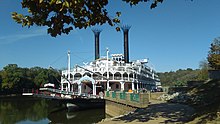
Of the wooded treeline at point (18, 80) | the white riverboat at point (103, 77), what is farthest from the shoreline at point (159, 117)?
the wooded treeline at point (18, 80)

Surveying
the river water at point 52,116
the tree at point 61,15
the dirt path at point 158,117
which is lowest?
the river water at point 52,116

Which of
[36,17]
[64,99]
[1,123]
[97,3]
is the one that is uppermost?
[97,3]

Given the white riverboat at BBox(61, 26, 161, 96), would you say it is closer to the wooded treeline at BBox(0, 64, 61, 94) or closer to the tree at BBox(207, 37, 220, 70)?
the tree at BBox(207, 37, 220, 70)

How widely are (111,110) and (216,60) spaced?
53.3 feet

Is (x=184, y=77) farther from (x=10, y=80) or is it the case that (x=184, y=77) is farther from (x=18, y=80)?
(x=10, y=80)

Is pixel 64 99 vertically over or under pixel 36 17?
under

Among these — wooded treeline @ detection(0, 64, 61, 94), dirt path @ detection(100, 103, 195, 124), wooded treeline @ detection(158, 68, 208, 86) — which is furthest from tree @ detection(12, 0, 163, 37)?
wooded treeline @ detection(0, 64, 61, 94)

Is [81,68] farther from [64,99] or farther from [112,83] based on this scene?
[64,99]

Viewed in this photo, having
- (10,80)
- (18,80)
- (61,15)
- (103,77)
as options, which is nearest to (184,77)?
(18,80)

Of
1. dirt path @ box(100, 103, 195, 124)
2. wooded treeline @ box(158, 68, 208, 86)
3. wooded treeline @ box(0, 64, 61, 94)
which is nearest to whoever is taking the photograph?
dirt path @ box(100, 103, 195, 124)

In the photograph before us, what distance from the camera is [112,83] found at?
4725cm

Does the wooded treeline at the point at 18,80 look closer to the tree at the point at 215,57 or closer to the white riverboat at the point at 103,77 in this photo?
the white riverboat at the point at 103,77

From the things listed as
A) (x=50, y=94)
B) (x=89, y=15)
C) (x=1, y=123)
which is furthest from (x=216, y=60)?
(x=89, y=15)

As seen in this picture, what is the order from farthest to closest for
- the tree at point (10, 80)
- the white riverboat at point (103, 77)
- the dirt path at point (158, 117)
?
the tree at point (10, 80)
the white riverboat at point (103, 77)
the dirt path at point (158, 117)
